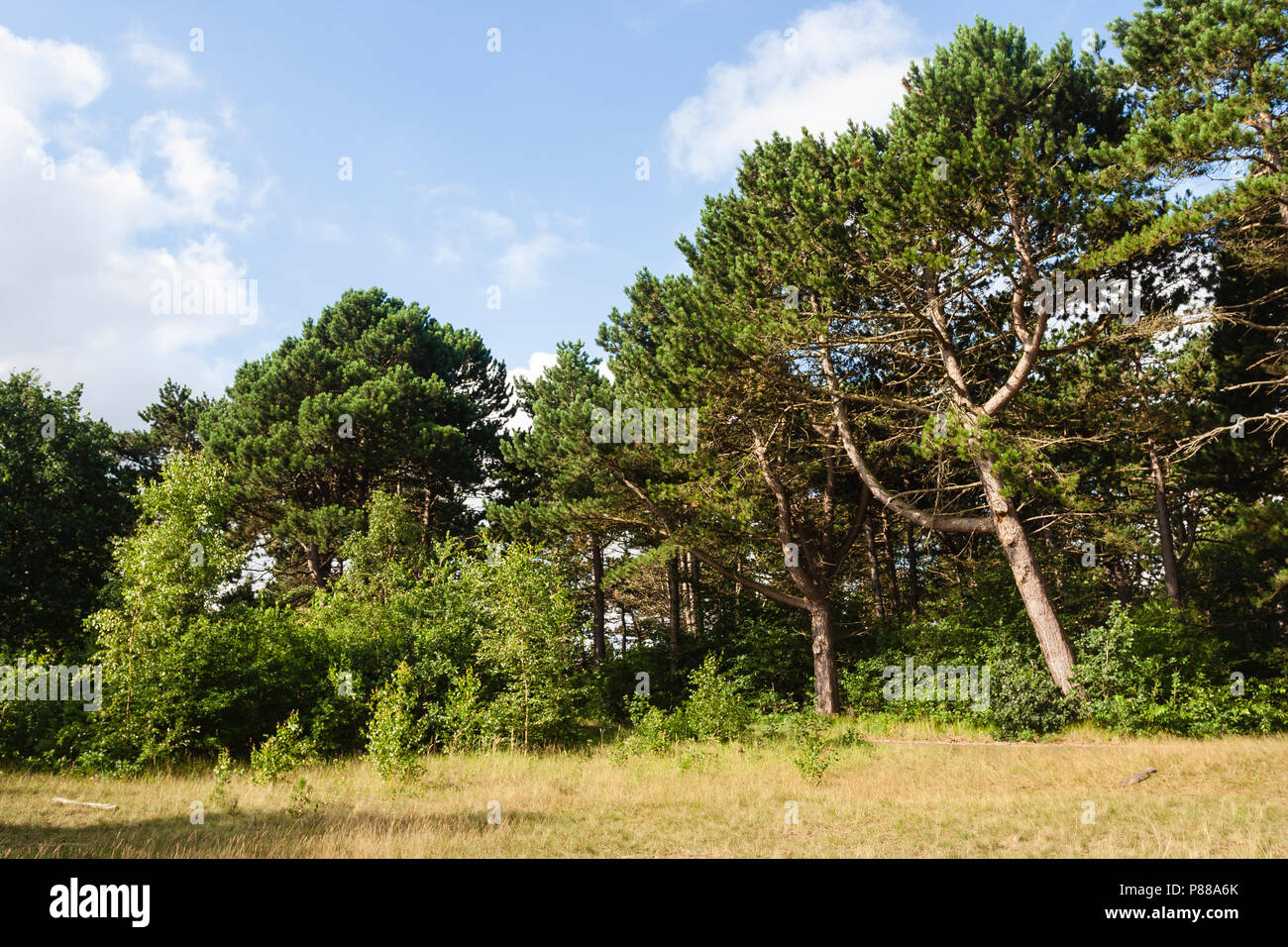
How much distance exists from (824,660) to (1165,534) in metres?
11.3

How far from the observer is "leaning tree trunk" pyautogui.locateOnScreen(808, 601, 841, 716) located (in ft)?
72.0

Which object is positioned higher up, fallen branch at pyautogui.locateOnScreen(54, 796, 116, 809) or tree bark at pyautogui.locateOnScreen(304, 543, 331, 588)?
tree bark at pyautogui.locateOnScreen(304, 543, 331, 588)

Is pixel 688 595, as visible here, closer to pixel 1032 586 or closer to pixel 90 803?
pixel 1032 586

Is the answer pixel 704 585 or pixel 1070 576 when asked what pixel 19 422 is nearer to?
pixel 704 585

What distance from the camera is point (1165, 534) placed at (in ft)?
69.9

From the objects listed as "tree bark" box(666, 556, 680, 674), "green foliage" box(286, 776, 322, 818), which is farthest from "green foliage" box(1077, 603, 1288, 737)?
"green foliage" box(286, 776, 322, 818)

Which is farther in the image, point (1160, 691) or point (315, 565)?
point (315, 565)

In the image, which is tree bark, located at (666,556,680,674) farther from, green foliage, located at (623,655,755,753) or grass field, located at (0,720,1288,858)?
grass field, located at (0,720,1288,858)

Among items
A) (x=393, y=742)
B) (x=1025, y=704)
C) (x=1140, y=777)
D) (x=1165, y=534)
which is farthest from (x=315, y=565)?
(x=1165, y=534)

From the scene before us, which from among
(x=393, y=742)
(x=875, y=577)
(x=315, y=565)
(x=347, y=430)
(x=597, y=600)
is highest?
(x=347, y=430)

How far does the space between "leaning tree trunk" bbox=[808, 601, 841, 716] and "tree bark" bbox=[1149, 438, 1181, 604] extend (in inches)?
Result: 399

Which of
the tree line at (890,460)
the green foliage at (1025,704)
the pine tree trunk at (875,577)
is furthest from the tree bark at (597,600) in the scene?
the green foliage at (1025,704)

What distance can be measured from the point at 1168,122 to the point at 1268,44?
3.00 metres

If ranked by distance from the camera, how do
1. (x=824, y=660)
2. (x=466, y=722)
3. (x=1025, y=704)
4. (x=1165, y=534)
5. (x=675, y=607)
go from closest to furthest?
1. (x=1025, y=704)
2. (x=466, y=722)
3. (x=1165, y=534)
4. (x=824, y=660)
5. (x=675, y=607)
